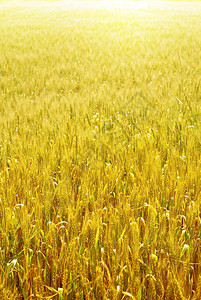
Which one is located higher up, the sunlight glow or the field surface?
the sunlight glow

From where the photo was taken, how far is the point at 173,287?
1349 mm

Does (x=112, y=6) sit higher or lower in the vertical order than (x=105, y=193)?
higher

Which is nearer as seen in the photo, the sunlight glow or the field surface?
the field surface

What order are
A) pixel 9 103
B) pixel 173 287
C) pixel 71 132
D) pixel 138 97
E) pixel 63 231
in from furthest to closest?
pixel 9 103, pixel 138 97, pixel 71 132, pixel 63 231, pixel 173 287

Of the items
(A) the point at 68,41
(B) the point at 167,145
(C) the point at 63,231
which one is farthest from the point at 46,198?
(A) the point at 68,41

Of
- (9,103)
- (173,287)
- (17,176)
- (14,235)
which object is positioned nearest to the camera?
(173,287)

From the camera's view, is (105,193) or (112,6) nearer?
(105,193)

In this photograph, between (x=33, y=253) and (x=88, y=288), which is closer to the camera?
(x=88, y=288)

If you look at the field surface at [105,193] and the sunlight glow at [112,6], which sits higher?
the sunlight glow at [112,6]

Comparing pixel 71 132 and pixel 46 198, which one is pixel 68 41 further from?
pixel 46 198

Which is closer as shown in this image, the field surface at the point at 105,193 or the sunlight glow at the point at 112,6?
the field surface at the point at 105,193

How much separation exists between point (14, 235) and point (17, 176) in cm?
75

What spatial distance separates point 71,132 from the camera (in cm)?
305

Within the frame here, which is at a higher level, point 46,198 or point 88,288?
point 46,198
